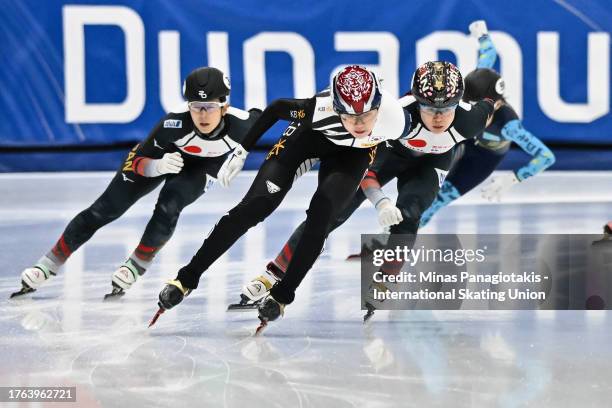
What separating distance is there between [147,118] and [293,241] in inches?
211

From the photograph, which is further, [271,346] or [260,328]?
[260,328]

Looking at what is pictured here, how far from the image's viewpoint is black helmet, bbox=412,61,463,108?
5.04 metres

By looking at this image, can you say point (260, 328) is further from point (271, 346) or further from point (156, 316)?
point (156, 316)

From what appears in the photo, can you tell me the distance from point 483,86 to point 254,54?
418cm

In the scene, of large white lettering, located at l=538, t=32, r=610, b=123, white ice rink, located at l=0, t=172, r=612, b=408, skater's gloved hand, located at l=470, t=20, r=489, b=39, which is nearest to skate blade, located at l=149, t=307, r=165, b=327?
white ice rink, located at l=0, t=172, r=612, b=408

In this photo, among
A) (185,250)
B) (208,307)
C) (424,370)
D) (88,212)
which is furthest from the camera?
(185,250)

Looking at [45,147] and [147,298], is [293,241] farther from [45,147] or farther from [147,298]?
[45,147]

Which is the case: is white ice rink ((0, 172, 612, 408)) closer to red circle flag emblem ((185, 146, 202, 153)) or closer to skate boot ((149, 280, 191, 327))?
skate boot ((149, 280, 191, 327))

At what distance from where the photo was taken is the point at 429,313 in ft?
16.3

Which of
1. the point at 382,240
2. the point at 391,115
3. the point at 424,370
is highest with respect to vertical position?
the point at 391,115

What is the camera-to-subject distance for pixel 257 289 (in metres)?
5.11

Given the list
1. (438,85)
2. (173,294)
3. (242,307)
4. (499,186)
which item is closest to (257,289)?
(242,307)

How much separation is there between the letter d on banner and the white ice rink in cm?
351

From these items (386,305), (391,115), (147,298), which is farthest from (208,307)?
(391,115)
